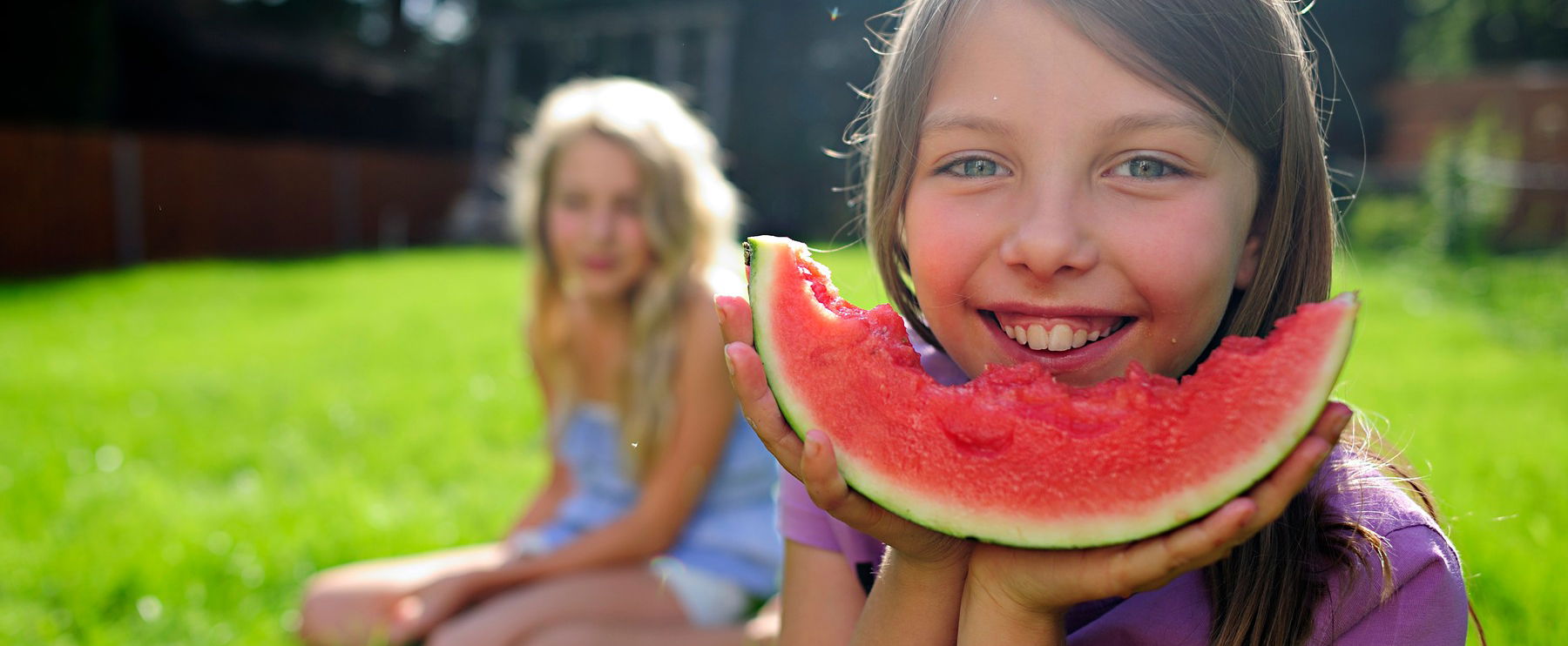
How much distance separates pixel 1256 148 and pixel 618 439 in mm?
Answer: 2422

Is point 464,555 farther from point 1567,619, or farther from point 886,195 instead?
point 1567,619

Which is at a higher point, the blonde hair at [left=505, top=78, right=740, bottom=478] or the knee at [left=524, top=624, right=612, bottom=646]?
the blonde hair at [left=505, top=78, right=740, bottom=478]

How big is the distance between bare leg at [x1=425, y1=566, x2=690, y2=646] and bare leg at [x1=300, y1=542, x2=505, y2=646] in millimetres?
176

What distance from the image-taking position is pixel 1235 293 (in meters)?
1.63

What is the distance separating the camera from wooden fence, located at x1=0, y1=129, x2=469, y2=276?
12.9 meters

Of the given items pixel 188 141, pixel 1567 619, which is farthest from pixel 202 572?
pixel 188 141

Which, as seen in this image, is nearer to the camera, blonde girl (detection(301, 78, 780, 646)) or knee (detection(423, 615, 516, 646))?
knee (detection(423, 615, 516, 646))

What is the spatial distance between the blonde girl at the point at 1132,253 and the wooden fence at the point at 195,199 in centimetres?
1469

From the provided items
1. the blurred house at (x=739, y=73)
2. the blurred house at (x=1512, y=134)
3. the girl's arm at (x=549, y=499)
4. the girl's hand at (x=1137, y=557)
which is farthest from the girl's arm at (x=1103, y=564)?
the blurred house at (x=739, y=73)

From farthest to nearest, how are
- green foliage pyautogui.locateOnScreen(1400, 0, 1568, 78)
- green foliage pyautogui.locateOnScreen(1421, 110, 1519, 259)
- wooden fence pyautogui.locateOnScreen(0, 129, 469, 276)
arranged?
green foliage pyautogui.locateOnScreen(1400, 0, 1568, 78) → wooden fence pyautogui.locateOnScreen(0, 129, 469, 276) → green foliage pyautogui.locateOnScreen(1421, 110, 1519, 259)

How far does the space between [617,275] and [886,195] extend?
6.44ft

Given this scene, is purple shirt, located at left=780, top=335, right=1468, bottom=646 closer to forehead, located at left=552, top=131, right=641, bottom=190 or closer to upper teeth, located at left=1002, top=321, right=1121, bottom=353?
upper teeth, located at left=1002, top=321, right=1121, bottom=353

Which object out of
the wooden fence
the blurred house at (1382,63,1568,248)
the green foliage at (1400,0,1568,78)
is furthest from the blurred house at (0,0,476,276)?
the green foliage at (1400,0,1568,78)

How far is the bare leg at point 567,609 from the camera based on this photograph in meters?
2.80
